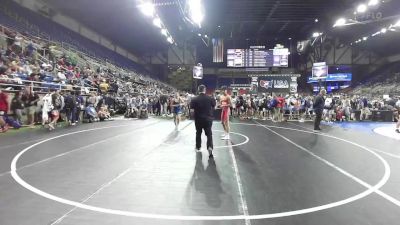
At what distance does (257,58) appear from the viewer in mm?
35281

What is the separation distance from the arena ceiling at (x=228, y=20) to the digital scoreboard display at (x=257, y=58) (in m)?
2.42

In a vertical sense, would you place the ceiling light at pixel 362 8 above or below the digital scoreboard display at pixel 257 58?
above

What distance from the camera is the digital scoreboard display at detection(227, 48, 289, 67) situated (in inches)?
1361

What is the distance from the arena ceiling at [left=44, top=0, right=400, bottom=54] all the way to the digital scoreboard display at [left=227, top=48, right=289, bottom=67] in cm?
242

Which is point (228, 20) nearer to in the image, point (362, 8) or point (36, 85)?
point (362, 8)

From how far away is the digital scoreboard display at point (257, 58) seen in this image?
113 feet

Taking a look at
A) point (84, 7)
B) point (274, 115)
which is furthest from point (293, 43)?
point (84, 7)

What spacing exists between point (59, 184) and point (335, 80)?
42813 mm

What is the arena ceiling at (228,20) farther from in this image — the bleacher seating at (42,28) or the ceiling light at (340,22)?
the bleacher seating at (42,28)

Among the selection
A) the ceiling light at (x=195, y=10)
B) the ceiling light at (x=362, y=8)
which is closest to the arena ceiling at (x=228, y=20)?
the ceiling light at (x=362, y=8)

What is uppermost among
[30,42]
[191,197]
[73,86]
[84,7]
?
[84,7]

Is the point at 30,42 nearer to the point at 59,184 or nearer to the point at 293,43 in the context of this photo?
the point at 59,184

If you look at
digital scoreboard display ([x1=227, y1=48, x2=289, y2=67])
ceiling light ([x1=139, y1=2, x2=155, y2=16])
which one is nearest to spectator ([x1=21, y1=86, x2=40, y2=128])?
ceiling light ([x1=139, y1=2, x2=155, y2=16])

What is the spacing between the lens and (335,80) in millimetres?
43594
